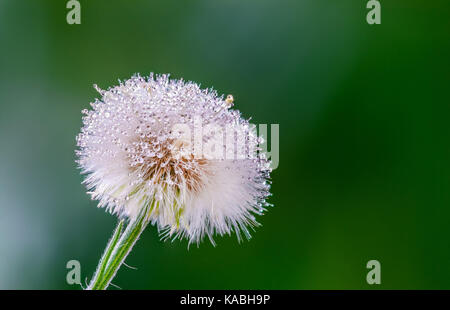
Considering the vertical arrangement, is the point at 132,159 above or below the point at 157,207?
above

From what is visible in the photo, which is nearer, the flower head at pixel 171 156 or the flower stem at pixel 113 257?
the flower stem at pixel 113 257

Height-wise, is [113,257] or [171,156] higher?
[171,156]

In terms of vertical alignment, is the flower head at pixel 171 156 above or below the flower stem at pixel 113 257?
above

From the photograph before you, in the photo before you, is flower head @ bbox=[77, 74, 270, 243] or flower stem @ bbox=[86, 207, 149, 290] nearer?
flower stem @ bbox=[86, 207, 149, 290]

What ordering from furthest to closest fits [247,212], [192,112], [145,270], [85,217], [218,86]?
[218,86]
[85,217]
[145,270]
[247,212]
[192,112]

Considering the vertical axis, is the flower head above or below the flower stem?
above

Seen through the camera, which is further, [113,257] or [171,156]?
[171,156]
